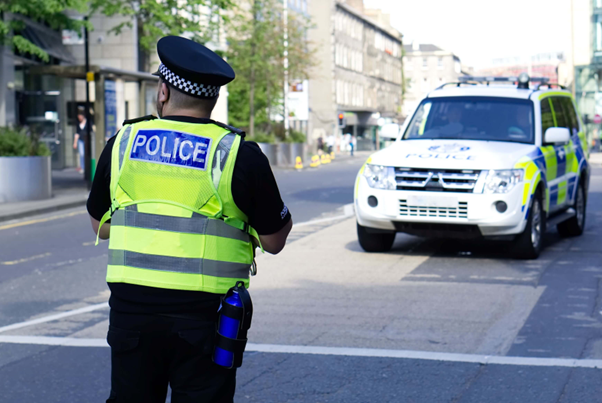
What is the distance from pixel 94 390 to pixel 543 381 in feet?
8.33

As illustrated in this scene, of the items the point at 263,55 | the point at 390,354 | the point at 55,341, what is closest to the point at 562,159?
the point at 390,354

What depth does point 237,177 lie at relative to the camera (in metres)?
2.95

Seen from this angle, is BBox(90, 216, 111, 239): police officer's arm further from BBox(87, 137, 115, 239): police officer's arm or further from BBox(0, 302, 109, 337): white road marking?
BBox(0, 302, 109, 337): white road marking

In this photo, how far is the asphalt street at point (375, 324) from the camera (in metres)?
5.29

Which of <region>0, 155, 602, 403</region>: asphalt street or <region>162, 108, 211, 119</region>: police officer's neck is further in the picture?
<region>0, 155, 602, 403</region>: asphalt street

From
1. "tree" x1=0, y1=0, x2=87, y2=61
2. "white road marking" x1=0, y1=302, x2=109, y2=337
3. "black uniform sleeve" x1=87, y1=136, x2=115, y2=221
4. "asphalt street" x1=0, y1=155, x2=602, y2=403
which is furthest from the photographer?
"tree" x1=0, y1=0, x2=87, y2=61

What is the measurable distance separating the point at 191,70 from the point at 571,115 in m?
10.8

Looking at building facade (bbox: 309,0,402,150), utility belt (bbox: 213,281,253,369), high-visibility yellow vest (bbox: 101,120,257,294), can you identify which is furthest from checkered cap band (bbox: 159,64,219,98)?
building facade (bbox: 309,0,402,150)

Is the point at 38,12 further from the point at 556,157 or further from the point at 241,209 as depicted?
the point at 241,209

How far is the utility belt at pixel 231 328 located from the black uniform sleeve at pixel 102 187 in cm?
57

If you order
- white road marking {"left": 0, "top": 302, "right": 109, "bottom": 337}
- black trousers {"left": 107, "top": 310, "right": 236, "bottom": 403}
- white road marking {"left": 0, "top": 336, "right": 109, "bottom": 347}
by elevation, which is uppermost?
black trousers {"left": 107, "top": 310, "right": 236, "bottom": 403}

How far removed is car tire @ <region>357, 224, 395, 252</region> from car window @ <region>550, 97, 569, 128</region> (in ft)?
9.07

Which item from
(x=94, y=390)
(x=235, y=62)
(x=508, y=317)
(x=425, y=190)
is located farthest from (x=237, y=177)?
(x=235, y=62)

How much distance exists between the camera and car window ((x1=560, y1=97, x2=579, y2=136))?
12.6 m
